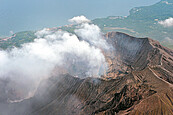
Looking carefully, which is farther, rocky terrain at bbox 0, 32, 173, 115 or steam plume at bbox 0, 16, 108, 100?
steam plume at bbox 0, 16, 108, 100

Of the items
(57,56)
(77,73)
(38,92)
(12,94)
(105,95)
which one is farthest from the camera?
(57,56)

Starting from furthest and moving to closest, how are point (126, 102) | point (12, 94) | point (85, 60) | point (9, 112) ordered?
point (85, 60) < point (12, 94) < point (9, 112) < point (126, 102)

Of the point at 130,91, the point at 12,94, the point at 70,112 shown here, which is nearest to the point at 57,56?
the point at 12,94

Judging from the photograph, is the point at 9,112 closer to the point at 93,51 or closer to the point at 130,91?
the point at 130,91

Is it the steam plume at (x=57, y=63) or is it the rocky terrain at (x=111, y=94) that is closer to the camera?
the rocky terrain at (x=111, y=94)

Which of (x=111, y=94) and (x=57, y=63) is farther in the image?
(x=57, y=63)

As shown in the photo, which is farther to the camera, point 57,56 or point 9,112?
point 57,56

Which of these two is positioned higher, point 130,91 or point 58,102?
point 130,91
